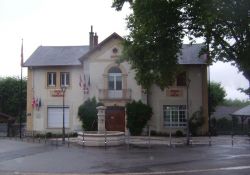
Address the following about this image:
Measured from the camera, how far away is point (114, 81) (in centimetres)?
4831

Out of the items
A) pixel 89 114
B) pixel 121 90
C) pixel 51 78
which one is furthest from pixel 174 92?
pixel 51 78

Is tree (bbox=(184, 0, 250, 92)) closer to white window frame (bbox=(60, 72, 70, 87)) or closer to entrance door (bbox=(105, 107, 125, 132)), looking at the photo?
entrance door (bbox=(105, 107, 125, 132))

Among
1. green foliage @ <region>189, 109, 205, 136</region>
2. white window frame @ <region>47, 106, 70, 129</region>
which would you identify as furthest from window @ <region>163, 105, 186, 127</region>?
white window frame @ <region>47, 106, 70, 129</region>

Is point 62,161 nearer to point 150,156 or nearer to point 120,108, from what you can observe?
point 150,156

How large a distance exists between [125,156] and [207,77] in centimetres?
2426

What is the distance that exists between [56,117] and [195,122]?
1342cm

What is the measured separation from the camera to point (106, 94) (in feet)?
157

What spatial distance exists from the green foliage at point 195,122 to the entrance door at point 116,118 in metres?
6.36

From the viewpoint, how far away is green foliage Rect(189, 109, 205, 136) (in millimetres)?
47719

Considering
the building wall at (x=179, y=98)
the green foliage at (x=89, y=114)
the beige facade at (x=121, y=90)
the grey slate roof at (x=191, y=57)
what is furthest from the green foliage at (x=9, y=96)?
the grey slate roof at (x=191, y=57)

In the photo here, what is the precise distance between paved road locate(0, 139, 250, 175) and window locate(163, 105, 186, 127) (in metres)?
18.5

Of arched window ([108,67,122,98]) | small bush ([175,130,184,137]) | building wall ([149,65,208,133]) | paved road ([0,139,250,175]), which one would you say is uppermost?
arched window ([108,67,122,98])

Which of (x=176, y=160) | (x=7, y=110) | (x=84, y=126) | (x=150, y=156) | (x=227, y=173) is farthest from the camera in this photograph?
(x=7, y=110)

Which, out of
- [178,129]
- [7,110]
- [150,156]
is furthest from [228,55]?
[7,110]
